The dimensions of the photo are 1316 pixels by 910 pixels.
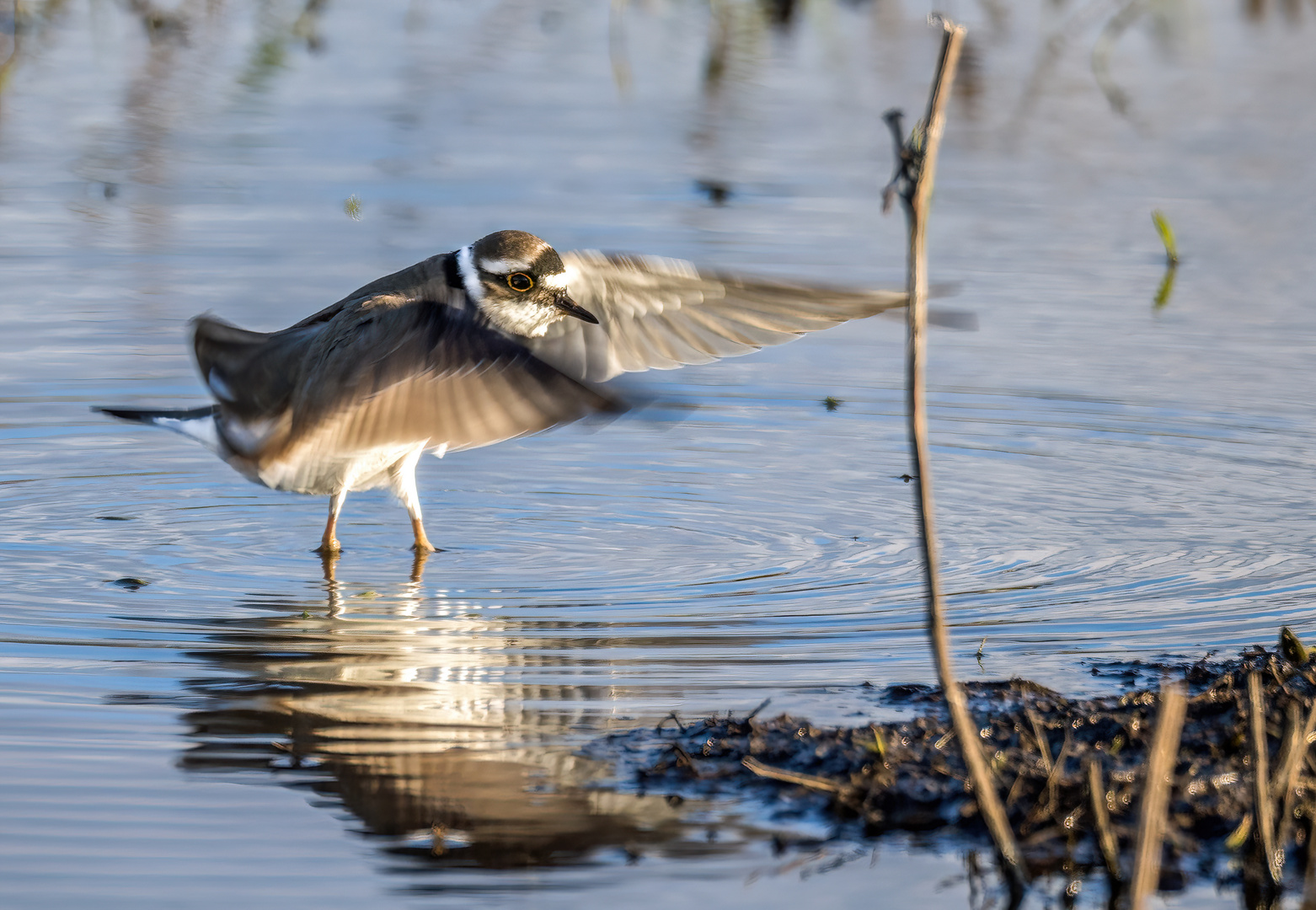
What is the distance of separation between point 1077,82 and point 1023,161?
3547 mm

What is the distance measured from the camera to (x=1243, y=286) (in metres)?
10.8

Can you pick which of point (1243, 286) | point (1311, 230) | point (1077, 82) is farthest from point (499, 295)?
point (1077, 82)

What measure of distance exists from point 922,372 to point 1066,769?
1.30 meters

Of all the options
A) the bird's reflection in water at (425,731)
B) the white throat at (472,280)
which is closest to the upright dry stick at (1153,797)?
the bird's reflection in water at (425,731)

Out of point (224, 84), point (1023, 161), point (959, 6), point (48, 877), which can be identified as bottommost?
point (48, 877)

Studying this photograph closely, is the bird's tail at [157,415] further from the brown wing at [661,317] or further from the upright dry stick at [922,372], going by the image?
the upright dry stick at [922,372]

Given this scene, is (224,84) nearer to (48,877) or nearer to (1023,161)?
(1023,161)

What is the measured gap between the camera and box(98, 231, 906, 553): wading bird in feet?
18.4

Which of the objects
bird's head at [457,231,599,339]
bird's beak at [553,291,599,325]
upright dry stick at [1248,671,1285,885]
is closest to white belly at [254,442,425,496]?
bird's head at [457,231,599,339]

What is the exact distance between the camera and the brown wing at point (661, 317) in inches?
284

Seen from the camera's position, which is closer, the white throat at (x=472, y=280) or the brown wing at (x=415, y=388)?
the brown wing at (x=415, y=388)

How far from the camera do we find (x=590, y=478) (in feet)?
26.3

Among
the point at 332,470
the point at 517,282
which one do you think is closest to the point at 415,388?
the point at 332,470

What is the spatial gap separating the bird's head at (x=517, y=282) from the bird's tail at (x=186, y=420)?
114cm
